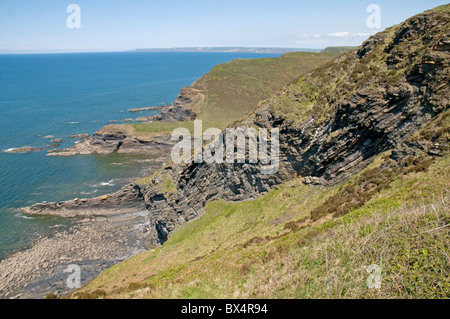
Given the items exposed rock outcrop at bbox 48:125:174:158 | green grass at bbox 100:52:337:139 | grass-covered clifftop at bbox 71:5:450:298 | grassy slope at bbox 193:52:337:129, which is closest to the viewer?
grass-covered clifftop at bbox 71:5:450:298

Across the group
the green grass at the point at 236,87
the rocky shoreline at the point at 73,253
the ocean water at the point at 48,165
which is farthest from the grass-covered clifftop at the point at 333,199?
the green grass at the point at 236,87

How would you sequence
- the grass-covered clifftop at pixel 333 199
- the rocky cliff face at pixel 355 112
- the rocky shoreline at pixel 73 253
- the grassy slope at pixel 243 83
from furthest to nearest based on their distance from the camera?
the grassy slope at pixel 243 83, the rocky shoreline at pixel 73 253, the rocky cliff face at pixel 355 112, the grass-covered clifftop at pixel 333 199

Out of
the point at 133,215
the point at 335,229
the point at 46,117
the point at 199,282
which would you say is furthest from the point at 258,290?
the point at 46,117

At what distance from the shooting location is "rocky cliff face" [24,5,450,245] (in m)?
24.8

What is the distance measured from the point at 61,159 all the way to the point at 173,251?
219ft

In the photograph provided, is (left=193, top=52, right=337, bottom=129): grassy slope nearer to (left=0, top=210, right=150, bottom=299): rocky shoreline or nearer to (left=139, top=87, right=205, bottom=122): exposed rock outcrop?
(left=139, top=87, right=205, bottom=122): exposed rock outcrop

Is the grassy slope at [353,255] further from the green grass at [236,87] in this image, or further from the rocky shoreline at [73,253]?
the green grass at [236,87]

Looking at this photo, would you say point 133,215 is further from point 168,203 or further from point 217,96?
point 217,96

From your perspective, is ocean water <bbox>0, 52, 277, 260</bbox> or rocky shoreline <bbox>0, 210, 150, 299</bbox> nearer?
rocky shoreline <bbox>0, 210, 150, 299</bbox>

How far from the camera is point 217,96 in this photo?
4887 inches

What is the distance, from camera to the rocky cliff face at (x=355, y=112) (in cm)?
2484

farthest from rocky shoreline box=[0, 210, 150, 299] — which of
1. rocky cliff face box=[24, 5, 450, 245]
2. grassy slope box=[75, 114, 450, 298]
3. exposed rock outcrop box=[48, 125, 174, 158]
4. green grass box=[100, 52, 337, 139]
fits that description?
green grass box=[100, 52, 337, 139]

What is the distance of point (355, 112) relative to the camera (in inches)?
1148

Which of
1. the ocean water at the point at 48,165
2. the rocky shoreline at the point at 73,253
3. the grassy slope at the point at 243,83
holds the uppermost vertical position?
the grassy slope at the point at 243,83
